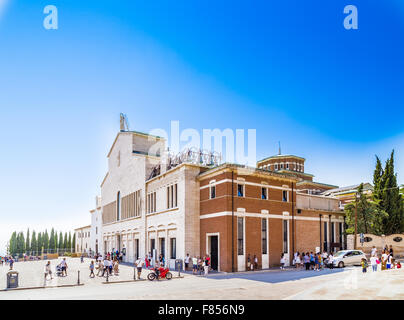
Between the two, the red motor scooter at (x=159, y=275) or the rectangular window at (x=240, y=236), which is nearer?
the red motor scooter at (x=159, y=275)

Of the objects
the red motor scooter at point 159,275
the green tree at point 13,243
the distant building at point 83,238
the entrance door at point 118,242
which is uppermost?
the red motor scooter at point 159,275

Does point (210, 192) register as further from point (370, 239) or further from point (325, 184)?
point (325, 184)

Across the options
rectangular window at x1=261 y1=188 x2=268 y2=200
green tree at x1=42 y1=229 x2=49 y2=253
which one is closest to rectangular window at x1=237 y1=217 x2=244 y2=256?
rectangular window at x1=261 y1=188 x2=268 y2=200

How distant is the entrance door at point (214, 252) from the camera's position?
32.6 meters

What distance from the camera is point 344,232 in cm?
4506

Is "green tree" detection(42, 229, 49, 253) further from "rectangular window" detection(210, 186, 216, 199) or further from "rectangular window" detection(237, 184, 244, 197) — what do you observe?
"rectangular window" detection(237, 184, 244, 197)

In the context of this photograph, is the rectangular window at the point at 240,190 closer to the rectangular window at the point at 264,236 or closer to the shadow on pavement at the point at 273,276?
the rectangular window at the point at 264,236

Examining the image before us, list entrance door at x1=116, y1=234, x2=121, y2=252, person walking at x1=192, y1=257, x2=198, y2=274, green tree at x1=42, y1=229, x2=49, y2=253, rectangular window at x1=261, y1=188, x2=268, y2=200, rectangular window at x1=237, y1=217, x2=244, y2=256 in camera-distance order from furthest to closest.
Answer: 1. green tree at x1=42, y1=229, x2=49, y2=253
2. entrance door at x1=116, y1=234, x2=121, y2=252
3. rectangular window at x1=261, y1=188, x2=268, y2=200
4. rectangular window at x1=237, y1=217, x2=244, y2=256
5. person walking at x1=192, y1=257, x2=198, y2=274

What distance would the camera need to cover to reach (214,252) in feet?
109

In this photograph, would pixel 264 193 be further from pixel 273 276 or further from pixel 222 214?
pixel 273 276

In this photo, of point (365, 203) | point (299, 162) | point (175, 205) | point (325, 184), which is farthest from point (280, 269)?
point (299, 162)

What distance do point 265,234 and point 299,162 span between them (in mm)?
46965

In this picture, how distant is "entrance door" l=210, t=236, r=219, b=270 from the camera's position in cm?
3262

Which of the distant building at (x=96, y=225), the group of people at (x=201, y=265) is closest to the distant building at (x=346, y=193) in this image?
the group of people at (x=201, y=265)
